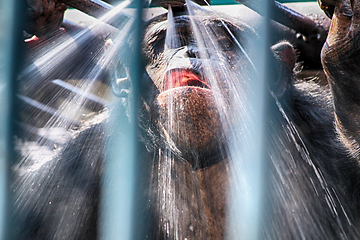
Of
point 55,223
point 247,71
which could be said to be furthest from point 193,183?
point 55,223

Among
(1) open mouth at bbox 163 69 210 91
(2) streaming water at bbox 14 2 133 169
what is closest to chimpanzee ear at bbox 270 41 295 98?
(1) open mouth at bbox 163 69 210 91

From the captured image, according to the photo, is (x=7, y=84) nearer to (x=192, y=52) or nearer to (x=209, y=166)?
(x=192, y=52)

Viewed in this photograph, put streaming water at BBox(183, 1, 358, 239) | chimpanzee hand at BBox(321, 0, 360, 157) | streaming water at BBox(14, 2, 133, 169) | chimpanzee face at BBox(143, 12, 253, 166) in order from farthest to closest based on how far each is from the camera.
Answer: streaming water at BBox(14, 2, 133, 169) → streaming water at BBox(183, 1, 358, 239) → chimpanzee face at BBox(143, 12, 253, 166) → chimpanzee hand at BBox(321, 0, 360, 157)

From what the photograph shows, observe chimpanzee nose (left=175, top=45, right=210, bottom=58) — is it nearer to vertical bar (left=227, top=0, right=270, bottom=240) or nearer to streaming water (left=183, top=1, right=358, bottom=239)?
streaming water (left=183, top=1, right=358, bottom=239)

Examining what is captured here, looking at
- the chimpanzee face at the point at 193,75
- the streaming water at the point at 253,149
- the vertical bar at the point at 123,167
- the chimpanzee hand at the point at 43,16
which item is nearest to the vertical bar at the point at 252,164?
the streaming water at the point at 253,149

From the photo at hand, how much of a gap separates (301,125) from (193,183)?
1.05 metres

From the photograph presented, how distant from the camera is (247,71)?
2.06 meters

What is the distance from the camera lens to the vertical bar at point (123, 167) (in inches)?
86.5

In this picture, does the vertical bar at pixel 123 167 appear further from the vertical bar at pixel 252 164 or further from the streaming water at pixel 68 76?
the vertical bar at pixel 252 164

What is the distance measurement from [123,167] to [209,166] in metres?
0.83

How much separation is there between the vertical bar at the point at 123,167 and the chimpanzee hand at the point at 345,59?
131 centimetres

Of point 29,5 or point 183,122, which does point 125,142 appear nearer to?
point 183,122

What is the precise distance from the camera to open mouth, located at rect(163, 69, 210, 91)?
1.63m

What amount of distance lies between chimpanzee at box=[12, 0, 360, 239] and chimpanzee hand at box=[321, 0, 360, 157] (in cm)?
2
